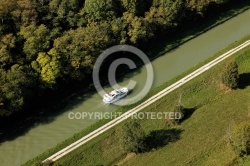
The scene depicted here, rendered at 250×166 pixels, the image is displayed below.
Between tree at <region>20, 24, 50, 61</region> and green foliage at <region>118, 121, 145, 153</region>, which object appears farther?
tree at <region>20, 24, 50, 61</region>

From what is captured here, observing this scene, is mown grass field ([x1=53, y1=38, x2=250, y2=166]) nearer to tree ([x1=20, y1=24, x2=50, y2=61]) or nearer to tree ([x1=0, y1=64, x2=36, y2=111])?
tree ([x1=0, y1=64, x2=36, y2=111])

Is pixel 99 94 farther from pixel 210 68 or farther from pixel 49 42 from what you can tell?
pixel 210 68

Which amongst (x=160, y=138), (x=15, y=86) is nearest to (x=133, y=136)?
(x=160, y=138)

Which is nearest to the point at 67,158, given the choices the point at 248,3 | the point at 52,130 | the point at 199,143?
the point at 52,130

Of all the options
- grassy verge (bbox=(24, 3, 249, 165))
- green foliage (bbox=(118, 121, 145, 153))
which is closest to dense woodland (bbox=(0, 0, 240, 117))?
grassy verge (bbox=(24, 3, 249, 165))

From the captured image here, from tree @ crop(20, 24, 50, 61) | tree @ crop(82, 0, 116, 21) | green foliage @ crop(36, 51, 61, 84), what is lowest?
green foliage @ crop(36, 51, 61, 84)

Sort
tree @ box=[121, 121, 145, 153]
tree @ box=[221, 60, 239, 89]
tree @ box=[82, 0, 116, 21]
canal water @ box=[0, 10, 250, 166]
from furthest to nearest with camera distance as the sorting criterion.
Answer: tree @ box=[82, 0, 116, 21], tree @ box=[221, 60, 239, 89], canal water @ box=[0, 10, 250, 166], tree @ box=[121, 121, 145, 153]

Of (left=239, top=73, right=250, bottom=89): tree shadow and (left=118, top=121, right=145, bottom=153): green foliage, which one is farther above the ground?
(left=239, top=73, right=250, bottom=89): tree shadow
